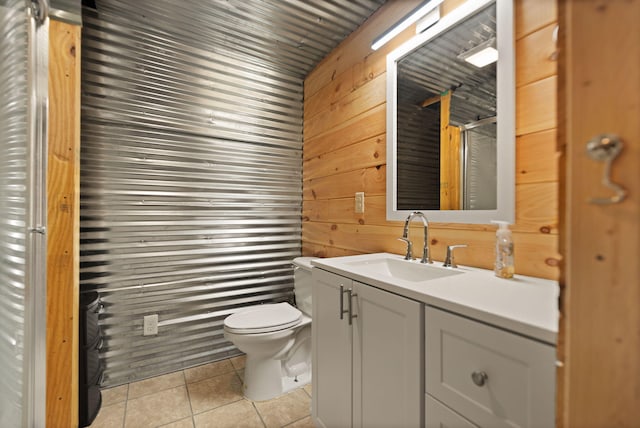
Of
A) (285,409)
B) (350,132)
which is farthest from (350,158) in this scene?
(285,409)

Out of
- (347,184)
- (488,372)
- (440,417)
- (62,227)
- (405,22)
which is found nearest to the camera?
(488,372)

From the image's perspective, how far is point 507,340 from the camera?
2.03ft

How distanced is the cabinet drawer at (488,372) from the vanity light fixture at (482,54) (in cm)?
104

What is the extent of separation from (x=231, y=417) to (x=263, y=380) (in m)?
0.24

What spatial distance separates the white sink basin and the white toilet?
60 centimetres

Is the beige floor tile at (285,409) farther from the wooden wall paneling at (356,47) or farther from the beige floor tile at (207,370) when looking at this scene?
the wooden wall paneling at (356,47)

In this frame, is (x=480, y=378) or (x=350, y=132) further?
(x=350, y=132)

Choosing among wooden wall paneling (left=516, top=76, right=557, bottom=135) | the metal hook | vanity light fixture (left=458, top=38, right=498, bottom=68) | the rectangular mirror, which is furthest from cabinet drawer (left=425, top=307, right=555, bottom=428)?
vanity light fixture (left=458, top=38, right=498, bottom=68)

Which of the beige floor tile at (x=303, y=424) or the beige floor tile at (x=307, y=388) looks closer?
the beige floor tile at (x=303, y=424)

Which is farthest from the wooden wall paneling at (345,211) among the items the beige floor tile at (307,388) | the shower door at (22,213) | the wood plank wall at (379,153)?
the shower door at (22,213)

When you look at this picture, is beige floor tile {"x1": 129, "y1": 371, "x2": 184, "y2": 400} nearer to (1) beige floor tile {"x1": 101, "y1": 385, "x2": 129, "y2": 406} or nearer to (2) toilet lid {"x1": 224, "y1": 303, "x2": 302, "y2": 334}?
(1) beige floor tile {"x1": 101, "y1": 385, "x2": 129, "y2": 406}

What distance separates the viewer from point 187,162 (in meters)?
1.99

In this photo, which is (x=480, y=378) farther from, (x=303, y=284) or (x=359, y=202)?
(x=303, y=284)

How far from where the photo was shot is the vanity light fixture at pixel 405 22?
51.9 inches
